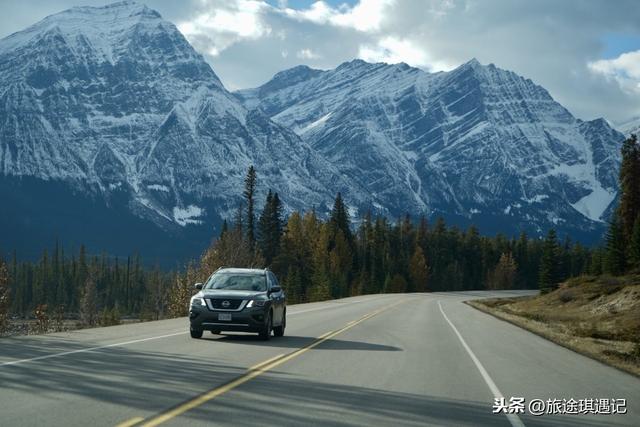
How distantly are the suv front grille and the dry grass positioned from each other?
9136 millimetres

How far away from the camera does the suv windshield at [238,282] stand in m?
21.6

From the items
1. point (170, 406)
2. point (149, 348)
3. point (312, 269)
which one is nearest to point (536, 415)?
point (170, 406)

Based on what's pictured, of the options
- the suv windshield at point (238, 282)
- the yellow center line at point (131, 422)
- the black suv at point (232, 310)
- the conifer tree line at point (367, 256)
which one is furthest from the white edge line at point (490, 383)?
the conifer tree line at point (367, 256)

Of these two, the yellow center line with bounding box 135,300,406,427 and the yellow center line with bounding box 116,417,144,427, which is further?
the yellow center line with bounding box 135,300,406,427

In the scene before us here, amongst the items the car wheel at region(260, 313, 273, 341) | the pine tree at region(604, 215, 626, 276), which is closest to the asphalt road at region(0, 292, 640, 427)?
the car wheel at region(260, 313, 273, 341)

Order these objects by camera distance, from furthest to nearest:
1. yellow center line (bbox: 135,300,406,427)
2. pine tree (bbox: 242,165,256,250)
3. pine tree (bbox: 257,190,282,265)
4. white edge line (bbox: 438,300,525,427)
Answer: pine tree (bbox: 257,190,282,265) → pine tree (bbox: 242,165,256,250) → white edge line (bbox: 438,300,525,427) → yellow center line (bbox: 135,300,406,427)

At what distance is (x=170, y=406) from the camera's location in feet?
34.3

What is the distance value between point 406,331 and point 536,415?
1620 centimetres

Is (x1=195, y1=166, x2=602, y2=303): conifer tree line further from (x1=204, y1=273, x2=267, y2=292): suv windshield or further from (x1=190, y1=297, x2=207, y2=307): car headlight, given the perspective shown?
(x1=190, y1=297, x2=207, y2=307): car headlight

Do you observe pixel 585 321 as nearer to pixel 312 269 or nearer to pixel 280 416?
pixel 280 416

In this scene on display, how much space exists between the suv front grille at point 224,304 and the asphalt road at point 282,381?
0.88 metres

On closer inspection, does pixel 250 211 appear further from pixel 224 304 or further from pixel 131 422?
pixel 131 422

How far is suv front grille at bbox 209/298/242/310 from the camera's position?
20.4 meters

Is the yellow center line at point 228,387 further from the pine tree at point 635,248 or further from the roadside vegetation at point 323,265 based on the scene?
the pine tree at point 635,248
